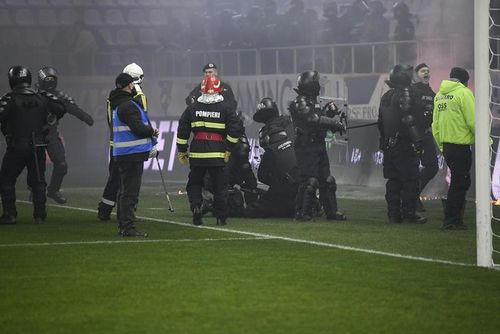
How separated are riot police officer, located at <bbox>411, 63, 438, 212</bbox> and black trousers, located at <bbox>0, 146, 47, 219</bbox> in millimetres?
5278

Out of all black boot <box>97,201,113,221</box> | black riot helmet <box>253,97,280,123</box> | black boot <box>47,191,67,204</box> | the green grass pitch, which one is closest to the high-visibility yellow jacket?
the green grass pitch

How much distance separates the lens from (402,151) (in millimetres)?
17469

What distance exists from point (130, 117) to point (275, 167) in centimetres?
343

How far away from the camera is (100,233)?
15.9 m

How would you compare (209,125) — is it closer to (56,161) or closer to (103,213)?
(103,213)

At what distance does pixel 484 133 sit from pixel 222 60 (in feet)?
57.4

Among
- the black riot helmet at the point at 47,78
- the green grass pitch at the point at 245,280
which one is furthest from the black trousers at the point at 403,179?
the black riot helmet at the point at 47,78

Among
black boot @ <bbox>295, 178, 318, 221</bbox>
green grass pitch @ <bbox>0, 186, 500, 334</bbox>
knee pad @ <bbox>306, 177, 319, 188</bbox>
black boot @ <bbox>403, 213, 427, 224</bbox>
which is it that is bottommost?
black boot @ <bbox>403, 213, 427, 224</bbox>

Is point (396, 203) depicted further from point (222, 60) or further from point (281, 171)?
point (222, 60)

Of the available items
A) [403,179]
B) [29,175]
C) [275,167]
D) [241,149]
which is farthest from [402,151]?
[29,175]

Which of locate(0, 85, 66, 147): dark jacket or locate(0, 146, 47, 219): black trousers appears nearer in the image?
locate(0, 85, 66, 147): dark jacket

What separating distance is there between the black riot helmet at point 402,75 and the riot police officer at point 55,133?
527cm

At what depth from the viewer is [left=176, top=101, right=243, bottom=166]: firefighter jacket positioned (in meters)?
16.5

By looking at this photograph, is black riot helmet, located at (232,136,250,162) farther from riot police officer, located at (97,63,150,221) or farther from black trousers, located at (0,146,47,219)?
black trousers, located at (0,146,47,219)
